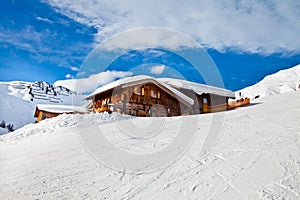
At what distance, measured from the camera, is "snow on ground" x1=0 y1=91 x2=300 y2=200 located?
499cm

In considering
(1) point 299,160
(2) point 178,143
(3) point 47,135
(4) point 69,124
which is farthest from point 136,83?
(1) point 299,160

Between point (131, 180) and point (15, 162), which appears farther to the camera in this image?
point (15, 162)

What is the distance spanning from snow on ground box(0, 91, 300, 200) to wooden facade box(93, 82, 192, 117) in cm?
1128

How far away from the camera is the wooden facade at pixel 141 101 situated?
2081cm

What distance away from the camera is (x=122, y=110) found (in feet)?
67.5

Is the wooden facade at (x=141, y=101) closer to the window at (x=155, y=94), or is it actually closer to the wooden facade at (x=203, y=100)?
the window at (x=155, y=94)

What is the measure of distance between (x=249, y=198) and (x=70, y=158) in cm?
511

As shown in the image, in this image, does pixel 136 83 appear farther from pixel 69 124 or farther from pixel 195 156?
pixel 195 156

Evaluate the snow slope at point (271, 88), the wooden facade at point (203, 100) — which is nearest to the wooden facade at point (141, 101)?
the wooden facade at point (203, 100)

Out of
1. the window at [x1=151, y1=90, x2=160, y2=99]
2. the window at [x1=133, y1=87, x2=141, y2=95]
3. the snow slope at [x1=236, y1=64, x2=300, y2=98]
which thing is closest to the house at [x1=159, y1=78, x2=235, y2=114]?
the window at [x1=151, y1=90, x2=160, y2=99]

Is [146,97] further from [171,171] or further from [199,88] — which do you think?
[171,171]

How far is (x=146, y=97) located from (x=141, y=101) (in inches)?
31.0

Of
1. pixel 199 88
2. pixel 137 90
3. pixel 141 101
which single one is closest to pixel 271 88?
pixel 199 88

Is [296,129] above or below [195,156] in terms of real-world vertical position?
above
